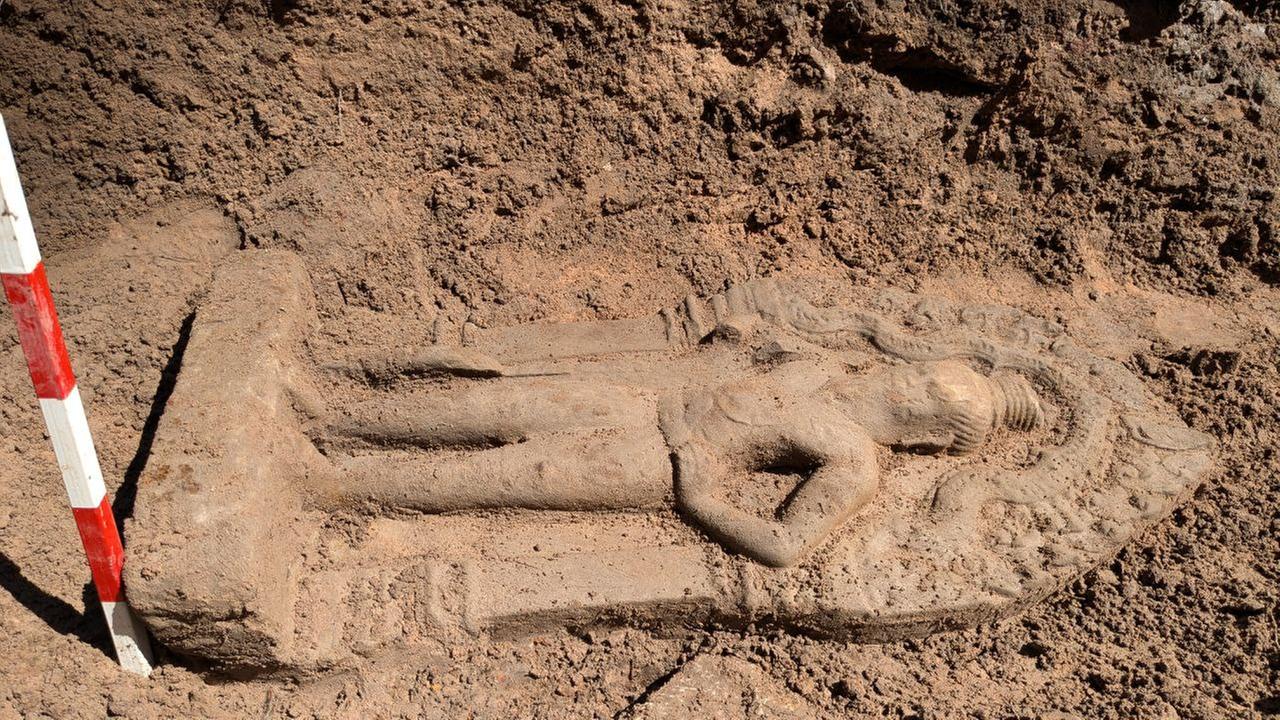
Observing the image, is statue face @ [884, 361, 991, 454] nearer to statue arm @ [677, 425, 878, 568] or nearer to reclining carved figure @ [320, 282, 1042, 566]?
reclining carved figure @ [320, 282, 1042, 566]

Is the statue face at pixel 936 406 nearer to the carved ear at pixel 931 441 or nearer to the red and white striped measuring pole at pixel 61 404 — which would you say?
the carved ear at pixel 931 441

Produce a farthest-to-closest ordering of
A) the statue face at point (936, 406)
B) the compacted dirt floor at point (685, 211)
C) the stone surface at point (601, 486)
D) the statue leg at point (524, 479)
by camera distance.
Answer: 1. the statue face at point (936, 406)
2. the statue leg at point (524, 479)
3. the compacted dirt floor at point (685, 211)
4. the stone surface at point (601, 486)

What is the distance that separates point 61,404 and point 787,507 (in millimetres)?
2122

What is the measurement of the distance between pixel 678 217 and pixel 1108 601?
2249 mm

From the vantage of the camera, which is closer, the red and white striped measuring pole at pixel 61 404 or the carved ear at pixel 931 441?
the red and white striped measuring pole at pixel 61 404

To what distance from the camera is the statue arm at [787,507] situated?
2.92 meters

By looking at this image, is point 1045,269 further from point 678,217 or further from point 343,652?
point 343,652

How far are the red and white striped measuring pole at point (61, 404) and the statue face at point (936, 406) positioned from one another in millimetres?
2484

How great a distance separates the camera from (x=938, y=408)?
10.6ft

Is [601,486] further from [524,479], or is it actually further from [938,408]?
[938,408]

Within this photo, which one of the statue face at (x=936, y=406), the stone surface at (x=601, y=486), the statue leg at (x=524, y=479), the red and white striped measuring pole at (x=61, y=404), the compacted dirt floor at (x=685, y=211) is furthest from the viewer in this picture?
the statue face at (x=936, y=406)

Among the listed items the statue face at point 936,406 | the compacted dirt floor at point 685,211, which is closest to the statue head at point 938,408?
the statue face at point 936,406

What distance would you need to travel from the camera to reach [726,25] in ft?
12.9

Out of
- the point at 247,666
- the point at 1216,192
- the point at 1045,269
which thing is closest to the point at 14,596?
the point at 247,666
